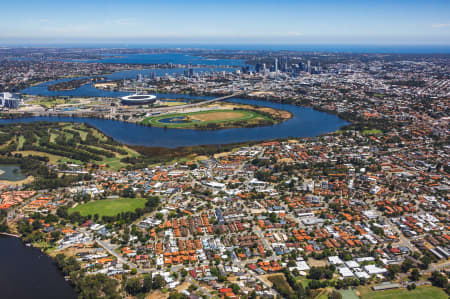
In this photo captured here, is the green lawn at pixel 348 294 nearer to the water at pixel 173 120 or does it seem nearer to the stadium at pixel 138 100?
the water at pixel 173 120

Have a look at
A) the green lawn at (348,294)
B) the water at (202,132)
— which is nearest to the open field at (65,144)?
the water at (202,132)

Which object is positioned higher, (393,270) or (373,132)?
(373,132)

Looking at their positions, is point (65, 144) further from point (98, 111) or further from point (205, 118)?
point (205, 118)

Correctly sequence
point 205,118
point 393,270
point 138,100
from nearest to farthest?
point 393,270 → point 205,118 → point 138,100

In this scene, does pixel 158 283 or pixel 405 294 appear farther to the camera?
pixel 158 283

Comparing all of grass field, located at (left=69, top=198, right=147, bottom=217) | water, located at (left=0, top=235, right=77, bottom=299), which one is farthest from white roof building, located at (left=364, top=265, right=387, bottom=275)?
grass field, located at (left=69, top=198, right=147, bottom=217)

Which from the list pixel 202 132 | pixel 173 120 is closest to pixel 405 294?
pixel 202 132
